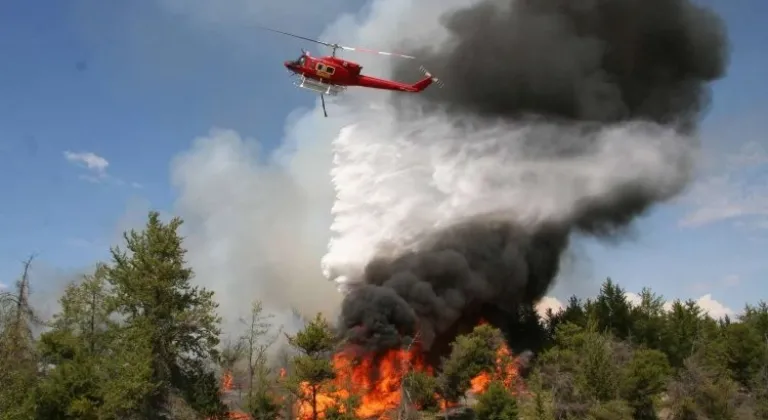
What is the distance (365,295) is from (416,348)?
8384 mm

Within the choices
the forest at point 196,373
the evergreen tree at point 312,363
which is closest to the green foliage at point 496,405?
the forest at point 196,373

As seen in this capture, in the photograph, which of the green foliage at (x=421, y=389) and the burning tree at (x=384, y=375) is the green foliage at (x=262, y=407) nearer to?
the burning tree at (x=384, y=375)

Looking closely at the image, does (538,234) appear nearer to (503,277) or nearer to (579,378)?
(503,277)

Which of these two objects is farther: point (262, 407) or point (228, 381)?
point (228, 381)

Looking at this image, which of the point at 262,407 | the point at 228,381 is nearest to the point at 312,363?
the point at 262,407

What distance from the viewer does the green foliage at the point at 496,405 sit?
1686 inches

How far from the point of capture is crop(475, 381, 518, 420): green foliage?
1686 inches

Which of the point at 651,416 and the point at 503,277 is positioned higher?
the point at 503,277

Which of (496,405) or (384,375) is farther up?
(384,375)

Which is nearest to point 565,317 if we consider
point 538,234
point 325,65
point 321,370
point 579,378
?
point 538,234

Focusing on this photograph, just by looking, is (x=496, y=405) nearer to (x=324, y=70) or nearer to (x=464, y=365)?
(x=464, y=365)

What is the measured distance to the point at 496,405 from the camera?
43375 millimetres

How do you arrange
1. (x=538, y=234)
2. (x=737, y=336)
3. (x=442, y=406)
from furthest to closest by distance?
(x=538, y=234) → (x=737, y=336) → (x=442, y=406)

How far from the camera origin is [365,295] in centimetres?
5941
